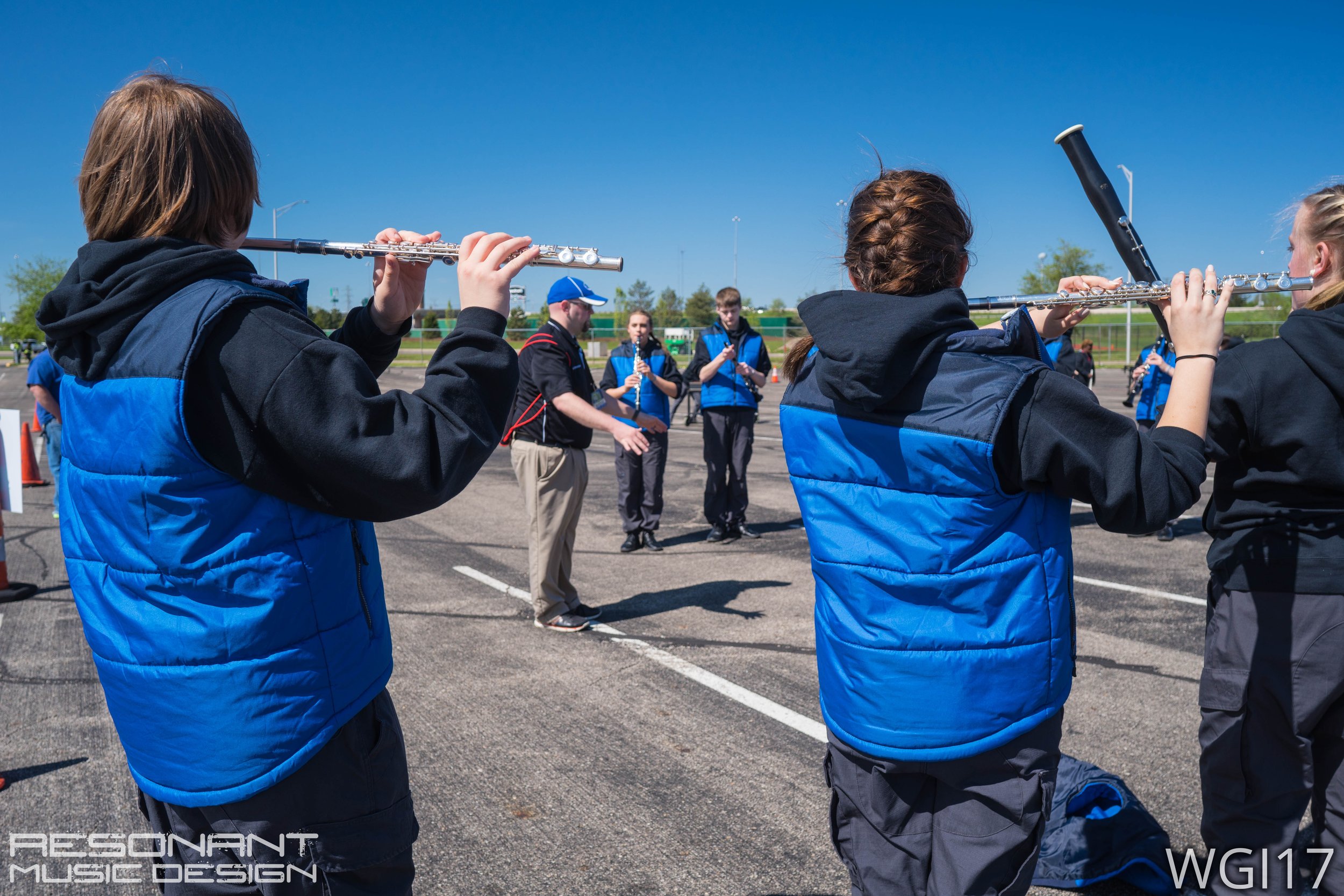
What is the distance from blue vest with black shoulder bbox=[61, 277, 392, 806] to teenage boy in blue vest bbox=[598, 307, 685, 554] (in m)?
6.17

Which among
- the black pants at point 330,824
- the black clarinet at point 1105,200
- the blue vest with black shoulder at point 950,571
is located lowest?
the black pants at point 330,824

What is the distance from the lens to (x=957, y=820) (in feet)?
6.14

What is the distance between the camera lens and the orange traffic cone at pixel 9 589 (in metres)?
6.41

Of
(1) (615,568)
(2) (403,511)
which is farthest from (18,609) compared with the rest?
(2) (403,511)

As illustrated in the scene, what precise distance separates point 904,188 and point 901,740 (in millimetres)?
1133

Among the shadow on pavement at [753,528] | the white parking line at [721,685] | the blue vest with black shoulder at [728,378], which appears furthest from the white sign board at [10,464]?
the blue vest with black shoulder at [728,378]

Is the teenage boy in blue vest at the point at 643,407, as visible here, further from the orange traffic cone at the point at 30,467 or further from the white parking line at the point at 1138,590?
the orange traffic cone at the point at 30,467

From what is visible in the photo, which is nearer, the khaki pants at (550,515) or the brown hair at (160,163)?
the brown hair at (160,163)

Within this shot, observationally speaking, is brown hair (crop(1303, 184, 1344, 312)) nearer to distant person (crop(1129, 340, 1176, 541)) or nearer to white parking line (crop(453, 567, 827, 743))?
white parking line (crop(453, 567, 827, 743))

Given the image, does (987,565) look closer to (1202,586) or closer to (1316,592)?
(1316,592)

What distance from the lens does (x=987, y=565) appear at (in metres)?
1.80

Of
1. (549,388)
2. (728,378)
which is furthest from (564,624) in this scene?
(728,378)

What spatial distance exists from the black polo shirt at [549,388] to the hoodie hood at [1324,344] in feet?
12.8

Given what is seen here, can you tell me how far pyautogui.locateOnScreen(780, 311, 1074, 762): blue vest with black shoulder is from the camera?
177 centimetres
